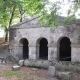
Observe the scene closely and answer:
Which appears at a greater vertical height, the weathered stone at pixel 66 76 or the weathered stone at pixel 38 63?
the weathered stone at pixel 38 63

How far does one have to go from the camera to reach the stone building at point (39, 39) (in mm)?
15477

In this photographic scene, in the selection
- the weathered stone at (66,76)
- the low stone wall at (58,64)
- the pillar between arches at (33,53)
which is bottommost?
the weathered stone at (66,76)

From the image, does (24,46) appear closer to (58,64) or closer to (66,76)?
(58,64)

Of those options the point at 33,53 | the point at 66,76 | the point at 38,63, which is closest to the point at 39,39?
the point at 33,53

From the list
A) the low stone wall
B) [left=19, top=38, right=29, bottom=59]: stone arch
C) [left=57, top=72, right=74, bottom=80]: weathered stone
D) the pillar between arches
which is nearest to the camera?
[left=57, top=72, right=74, bottom=80]: weathered stone

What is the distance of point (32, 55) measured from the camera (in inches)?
707

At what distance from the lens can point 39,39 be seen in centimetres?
1775

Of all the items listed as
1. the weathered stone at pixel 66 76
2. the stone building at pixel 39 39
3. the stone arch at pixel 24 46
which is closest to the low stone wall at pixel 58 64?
the stone building at pixel 39 39

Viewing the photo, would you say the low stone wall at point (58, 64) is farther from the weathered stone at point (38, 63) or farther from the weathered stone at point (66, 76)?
the weathered stone at point (66, 76)

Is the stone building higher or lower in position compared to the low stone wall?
higher

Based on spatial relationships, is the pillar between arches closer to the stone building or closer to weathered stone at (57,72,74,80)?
the stone building

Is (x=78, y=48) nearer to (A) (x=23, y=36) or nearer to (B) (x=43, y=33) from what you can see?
(B) (x=43, y=33)

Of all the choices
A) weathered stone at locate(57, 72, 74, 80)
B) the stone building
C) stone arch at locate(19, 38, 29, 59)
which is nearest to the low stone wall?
the stone building

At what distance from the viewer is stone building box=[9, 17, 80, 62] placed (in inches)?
609
